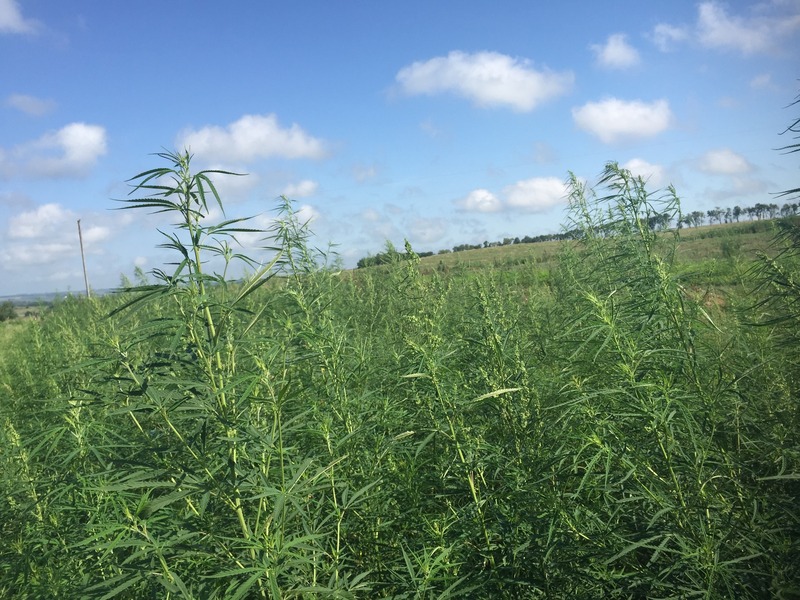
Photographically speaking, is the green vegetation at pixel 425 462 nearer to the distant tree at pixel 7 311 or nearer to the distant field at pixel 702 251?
the distant field at pixel 702 251

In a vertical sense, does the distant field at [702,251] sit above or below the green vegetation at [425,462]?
above

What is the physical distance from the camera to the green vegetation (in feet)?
7.39

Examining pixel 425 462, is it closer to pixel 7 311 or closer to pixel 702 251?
pixel 702 251

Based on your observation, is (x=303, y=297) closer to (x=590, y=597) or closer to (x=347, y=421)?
(x=347, y=421)

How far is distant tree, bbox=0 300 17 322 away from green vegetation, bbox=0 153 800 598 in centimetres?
2720

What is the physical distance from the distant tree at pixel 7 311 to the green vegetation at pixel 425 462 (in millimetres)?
27198

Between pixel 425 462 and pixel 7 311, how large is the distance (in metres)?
30.5

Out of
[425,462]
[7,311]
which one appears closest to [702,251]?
[425,462]

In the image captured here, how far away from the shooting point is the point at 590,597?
255 cm

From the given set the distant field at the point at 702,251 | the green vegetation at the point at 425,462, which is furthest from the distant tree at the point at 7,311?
the green vegetation at the point at 425,462

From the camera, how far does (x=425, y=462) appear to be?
130 inches

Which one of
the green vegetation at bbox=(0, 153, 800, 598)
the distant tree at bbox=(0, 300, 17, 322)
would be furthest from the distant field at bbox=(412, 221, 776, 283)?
the distant tree at bbox=(0, 300, 17, 322)

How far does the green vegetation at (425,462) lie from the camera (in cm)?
225

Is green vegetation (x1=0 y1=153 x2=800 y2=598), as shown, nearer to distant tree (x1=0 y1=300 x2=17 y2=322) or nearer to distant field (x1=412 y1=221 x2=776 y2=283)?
distant field (x1=412 y1=221 x2=776 y2=283)
